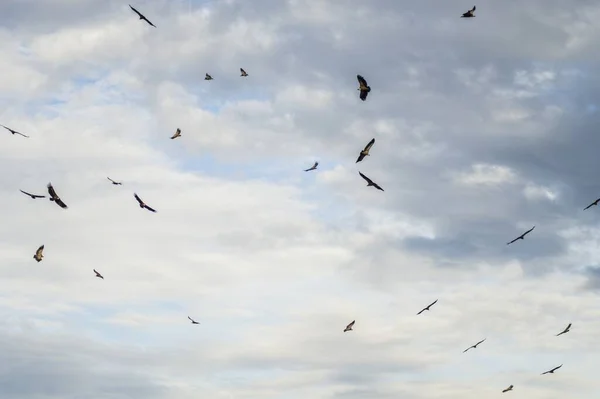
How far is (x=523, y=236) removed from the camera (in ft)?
490

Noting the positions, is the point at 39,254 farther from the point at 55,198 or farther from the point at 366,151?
the point at 366,151

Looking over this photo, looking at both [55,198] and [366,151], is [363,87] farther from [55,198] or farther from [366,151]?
[55,198]

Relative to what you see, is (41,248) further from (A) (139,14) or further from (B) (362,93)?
(B) (362,93)

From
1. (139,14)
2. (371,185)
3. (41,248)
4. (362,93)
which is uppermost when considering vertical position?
(139,14)

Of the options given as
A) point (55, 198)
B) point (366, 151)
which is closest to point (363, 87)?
point (366, 151)

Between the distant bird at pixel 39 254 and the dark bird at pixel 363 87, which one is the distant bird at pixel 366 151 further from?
the distant bird at pixel 39 254

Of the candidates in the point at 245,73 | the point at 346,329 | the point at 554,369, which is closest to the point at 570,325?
the point at 554,369

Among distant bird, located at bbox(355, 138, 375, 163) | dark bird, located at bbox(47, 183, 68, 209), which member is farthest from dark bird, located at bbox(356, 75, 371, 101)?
dark bird, located at bbox(47, 183, 68, 209)

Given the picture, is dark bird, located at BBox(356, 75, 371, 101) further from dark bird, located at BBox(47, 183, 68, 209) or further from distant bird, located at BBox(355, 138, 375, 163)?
dark bird, located at BBox(47, 183, 68, 209)

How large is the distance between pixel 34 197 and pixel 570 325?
87.4 m

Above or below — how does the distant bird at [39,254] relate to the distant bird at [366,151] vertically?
below

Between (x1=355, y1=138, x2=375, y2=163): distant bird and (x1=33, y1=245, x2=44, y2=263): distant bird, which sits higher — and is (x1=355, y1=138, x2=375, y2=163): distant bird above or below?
above

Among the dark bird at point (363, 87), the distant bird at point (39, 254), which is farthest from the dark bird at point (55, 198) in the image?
the dark bird at point (363, 87)

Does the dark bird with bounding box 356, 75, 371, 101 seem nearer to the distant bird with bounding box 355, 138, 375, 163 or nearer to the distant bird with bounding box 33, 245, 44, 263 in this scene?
the distant bird with bounding box 355, 138, 375, 163
